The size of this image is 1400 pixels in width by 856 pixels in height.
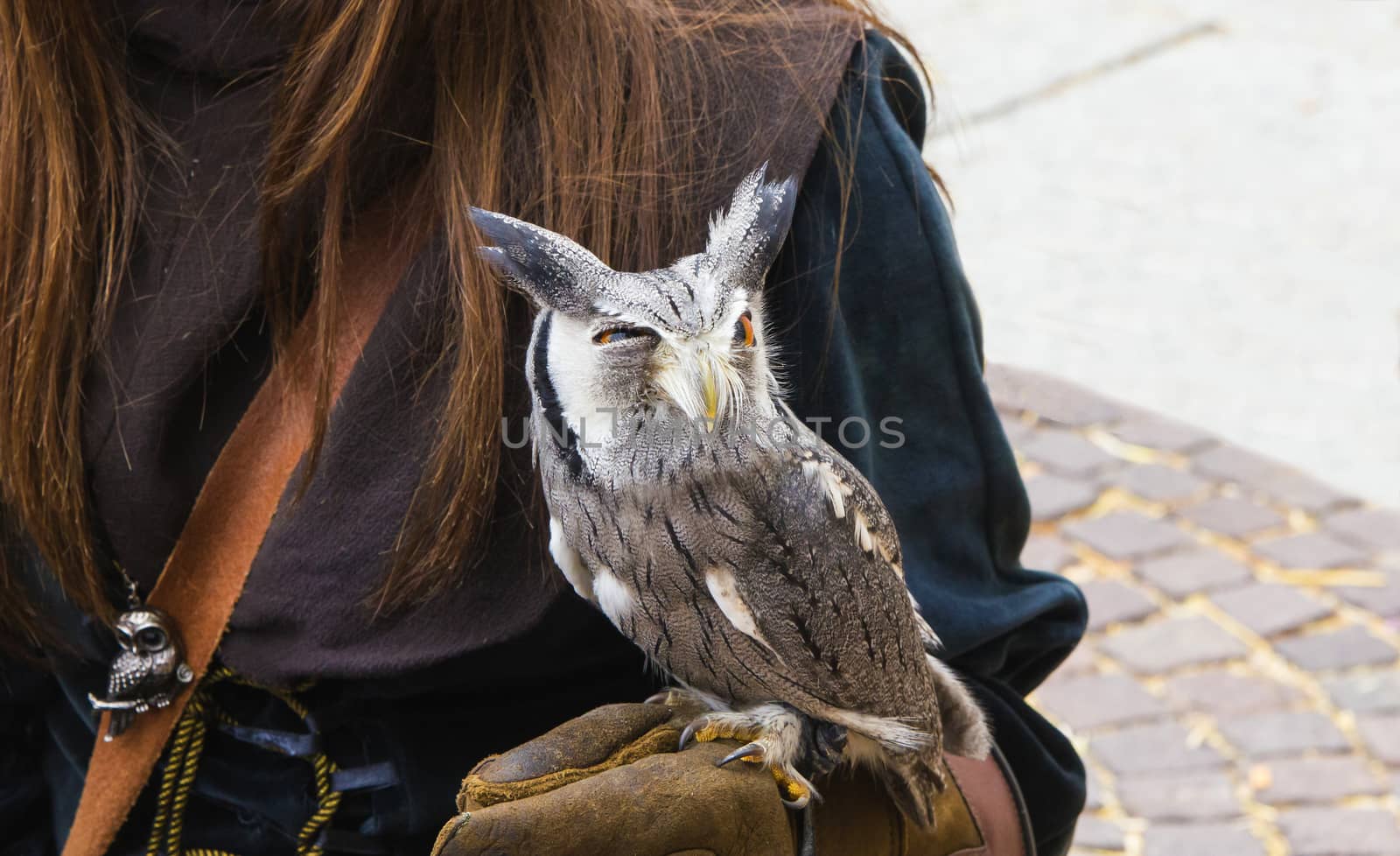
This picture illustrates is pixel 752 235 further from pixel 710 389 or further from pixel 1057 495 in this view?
pixel 1057 495

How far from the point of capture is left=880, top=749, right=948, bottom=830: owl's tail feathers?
5.26 feet

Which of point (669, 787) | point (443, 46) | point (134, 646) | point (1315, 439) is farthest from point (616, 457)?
point (1315, 439)

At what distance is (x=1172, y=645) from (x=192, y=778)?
2.93 metres

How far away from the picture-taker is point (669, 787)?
1384 mm

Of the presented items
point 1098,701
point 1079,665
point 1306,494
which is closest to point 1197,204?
point 1306,494

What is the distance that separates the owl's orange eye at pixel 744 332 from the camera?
136 centimetres

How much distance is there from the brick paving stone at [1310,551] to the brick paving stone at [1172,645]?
38cm

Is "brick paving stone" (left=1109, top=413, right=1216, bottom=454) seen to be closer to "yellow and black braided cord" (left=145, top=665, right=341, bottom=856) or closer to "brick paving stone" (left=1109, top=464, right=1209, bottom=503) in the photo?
"brick paving stone" (left=1109, top=464, right=1209, bottom=503)

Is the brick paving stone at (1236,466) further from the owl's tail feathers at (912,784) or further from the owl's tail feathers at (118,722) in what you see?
the owl's tail feathers at (118,722)

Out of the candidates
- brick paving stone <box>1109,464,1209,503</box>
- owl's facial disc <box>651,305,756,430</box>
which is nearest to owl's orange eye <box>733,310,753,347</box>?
owl's facial disc <box>651,305,756,430</box>

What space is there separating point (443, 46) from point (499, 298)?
270 mm

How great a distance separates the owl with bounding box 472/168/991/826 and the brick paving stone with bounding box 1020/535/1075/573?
2.65 m

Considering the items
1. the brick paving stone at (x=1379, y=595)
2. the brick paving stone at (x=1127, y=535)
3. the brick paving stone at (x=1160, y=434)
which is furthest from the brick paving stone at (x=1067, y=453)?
the brick paving stone at (x=1379, y=595)

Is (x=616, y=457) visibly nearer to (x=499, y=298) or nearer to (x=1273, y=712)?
(x=499, y=298)
